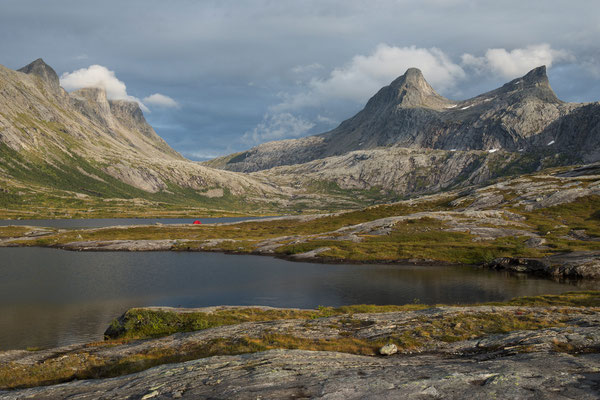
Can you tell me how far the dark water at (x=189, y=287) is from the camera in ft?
189

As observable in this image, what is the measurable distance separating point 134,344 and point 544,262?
317 feet

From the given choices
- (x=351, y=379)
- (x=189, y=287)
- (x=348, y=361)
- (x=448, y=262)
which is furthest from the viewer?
(x=448, y=262)

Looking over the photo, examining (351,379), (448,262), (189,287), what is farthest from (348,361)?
(448,262)

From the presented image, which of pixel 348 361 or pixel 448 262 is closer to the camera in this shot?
pixel 348 361

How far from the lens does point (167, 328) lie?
4294 cm

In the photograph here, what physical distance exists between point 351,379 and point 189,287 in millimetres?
71761

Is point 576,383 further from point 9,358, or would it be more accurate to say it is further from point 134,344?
point 9,358

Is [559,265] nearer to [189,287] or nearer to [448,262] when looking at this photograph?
[448,262]

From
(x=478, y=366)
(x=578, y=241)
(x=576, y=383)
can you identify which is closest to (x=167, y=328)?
(x=478, y=366)

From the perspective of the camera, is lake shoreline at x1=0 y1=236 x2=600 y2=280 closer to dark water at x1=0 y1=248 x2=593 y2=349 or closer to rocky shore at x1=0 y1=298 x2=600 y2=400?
dark water at x1=0 y1=248 x2=593 y2=349

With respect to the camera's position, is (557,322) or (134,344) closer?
(557,322)

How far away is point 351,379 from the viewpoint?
1767 centimetres

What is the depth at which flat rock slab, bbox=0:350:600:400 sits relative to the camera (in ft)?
49.7

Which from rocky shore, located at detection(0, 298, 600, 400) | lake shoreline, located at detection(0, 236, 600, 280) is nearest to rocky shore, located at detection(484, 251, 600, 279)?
lake shoreline, located at detection(0, 236, 600, 280)
